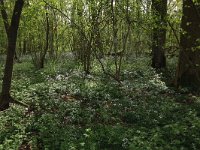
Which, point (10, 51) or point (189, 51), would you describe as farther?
point (189, 51)

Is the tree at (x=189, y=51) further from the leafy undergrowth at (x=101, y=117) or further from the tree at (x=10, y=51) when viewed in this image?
the tree at (x=10, y=51)

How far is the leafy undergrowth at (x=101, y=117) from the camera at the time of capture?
10.1m

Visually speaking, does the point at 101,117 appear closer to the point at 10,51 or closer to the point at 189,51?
the point at 10,51

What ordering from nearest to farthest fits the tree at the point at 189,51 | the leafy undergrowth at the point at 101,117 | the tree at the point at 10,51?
the leafy undergrowth at the point at 101,117 < the tree at the point at 10,51 < the tree at the point at 189,51

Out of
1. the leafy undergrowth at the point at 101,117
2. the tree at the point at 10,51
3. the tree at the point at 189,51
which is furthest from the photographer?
the tree at the point at 189,51

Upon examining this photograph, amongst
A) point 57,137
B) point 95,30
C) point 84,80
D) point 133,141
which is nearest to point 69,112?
point 57,137

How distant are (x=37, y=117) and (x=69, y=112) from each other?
48.7 inches

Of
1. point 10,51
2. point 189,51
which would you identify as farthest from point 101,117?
point 189,51

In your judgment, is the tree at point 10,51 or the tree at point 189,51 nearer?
the tree at point 10,51

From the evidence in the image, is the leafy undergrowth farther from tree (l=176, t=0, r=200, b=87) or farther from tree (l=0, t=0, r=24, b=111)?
tree (l=176, t=0, r=200, b=87)

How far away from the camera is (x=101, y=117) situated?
39.9 feet

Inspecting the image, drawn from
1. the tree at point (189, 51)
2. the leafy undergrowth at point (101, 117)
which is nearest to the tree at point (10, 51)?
the leafy undergrowth at point (101, 117)

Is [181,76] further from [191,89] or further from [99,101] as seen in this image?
[99,101]

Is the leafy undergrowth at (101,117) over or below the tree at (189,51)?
below
